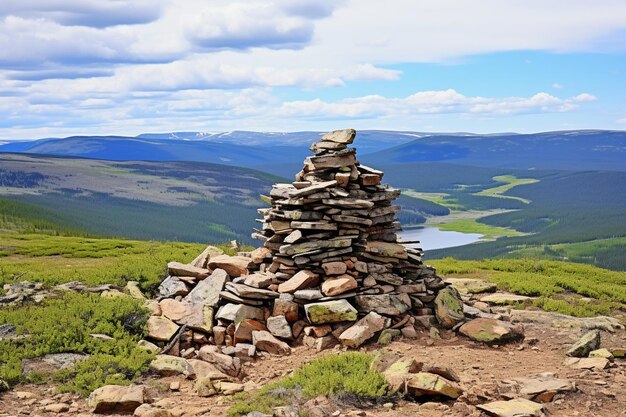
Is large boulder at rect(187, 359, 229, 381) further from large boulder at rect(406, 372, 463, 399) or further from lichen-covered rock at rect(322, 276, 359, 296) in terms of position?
large boulder at rect(406, 372, 463, 399)

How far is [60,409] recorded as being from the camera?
55.2 feet

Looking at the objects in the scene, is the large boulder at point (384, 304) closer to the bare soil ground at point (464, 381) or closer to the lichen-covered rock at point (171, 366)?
the bare soil ground at point (464, 381)

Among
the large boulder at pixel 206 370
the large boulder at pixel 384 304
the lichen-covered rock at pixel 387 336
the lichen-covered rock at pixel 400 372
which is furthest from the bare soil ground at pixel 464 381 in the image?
the large boulder at pixel 384 304

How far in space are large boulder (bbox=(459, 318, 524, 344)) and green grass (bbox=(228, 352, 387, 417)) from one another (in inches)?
234

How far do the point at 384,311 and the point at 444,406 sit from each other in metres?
7.16

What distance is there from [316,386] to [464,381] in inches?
155

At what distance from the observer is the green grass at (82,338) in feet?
62.0

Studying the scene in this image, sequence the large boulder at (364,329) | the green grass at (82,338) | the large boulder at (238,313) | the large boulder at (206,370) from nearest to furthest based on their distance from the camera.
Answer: the large boulder at (206,370) < the green grass at (82,338) < the large boulder at (364,329) < the large boulder at (238,313)

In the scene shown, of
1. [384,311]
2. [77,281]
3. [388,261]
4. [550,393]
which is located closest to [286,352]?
[384,311]

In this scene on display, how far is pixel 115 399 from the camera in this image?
657 inches

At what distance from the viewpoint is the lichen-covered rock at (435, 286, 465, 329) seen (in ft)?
75.4

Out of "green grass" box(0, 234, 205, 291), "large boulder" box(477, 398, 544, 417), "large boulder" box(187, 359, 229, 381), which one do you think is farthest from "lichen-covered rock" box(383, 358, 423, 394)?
"green grass" box(0, 234, 205, 291)

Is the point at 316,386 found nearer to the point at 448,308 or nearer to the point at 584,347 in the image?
the point at 448,308

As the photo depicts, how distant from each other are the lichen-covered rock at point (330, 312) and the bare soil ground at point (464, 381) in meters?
1.15
